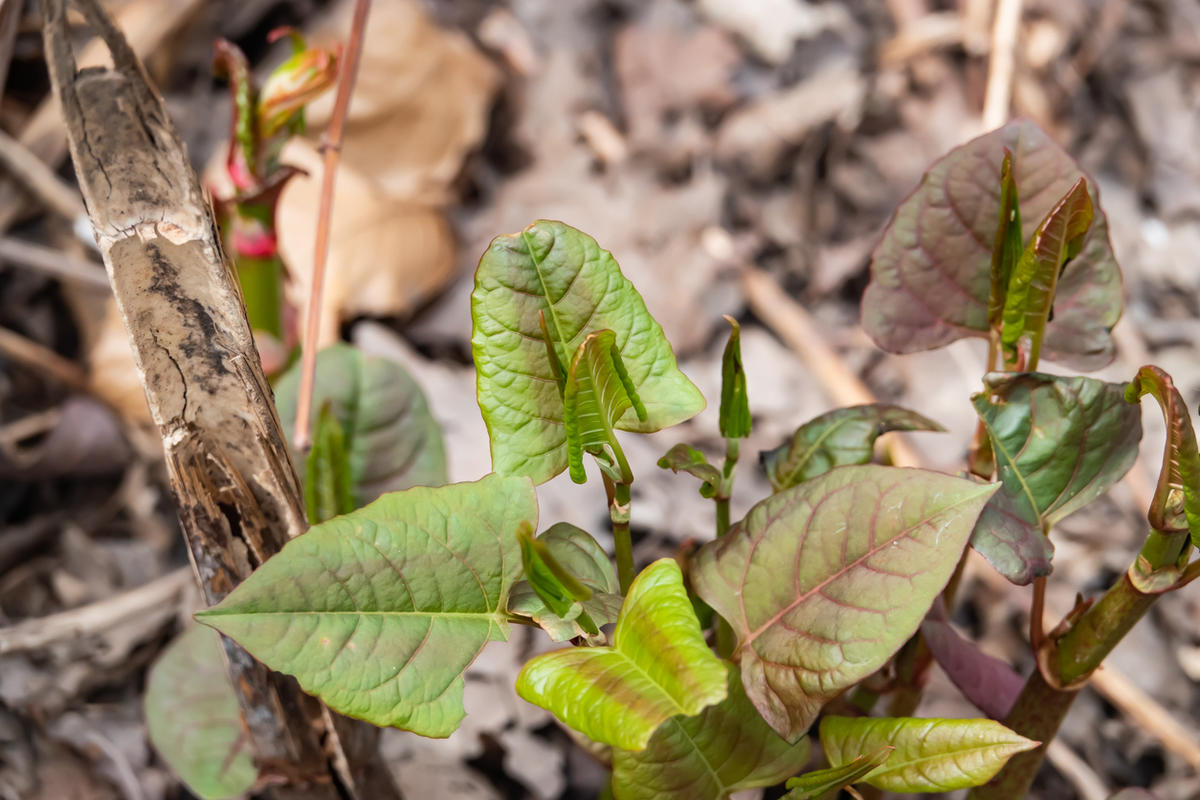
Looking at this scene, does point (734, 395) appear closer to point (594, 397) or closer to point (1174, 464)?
point (594, 397)

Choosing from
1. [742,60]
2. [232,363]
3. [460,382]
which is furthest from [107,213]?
[742,60]

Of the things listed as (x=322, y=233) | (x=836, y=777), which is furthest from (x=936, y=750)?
(x=322, y=233)

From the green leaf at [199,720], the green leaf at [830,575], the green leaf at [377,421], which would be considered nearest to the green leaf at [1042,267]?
the green leaf at [830,575]

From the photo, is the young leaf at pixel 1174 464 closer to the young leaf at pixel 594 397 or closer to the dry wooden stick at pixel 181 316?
the young leaf at pixel 594 397

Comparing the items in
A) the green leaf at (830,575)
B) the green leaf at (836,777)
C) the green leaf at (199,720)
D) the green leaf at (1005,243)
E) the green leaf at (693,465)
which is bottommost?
the green leaf at (199,720)

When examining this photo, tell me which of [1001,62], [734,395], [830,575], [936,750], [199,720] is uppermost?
[1001,62]

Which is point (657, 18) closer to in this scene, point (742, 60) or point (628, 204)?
point (742, 60)
